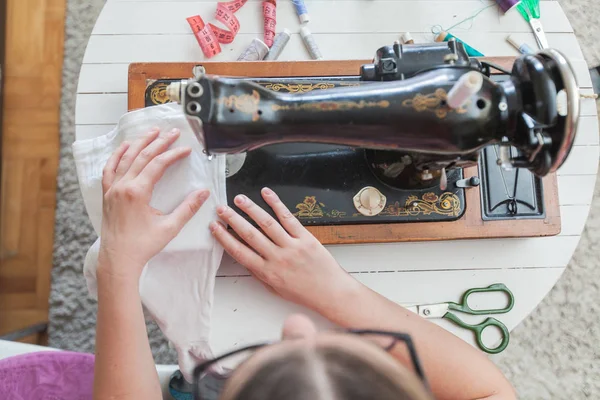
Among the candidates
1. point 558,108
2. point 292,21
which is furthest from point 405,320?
point 292,21

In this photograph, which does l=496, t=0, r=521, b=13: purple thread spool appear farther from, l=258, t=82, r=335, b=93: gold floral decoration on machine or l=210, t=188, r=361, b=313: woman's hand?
l=210, t=188, r=361, b=313: woman's hand

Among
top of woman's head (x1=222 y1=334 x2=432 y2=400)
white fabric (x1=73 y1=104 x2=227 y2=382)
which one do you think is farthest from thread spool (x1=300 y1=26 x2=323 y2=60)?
top of woman's head (x1=222 y1=334 x2=432 y2=400)

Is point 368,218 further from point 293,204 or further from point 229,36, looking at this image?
point 229,36

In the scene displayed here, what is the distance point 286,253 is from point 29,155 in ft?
3.36

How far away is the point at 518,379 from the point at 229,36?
1.27m

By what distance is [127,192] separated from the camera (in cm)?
80

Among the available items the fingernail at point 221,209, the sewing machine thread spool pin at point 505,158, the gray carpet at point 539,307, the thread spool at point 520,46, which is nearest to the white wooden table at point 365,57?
the thread spool at point 520,46

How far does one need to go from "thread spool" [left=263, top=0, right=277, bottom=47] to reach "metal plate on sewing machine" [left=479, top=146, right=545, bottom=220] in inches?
17.5

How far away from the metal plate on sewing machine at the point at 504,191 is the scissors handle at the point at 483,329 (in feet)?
0.61

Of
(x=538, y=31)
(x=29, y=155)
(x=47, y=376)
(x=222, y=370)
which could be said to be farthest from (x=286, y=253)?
(x=29, y=155)

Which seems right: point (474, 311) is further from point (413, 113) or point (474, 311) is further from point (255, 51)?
point (255, 51)

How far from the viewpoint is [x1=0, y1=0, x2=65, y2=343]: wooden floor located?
1.48m

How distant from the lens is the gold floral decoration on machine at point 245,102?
0.68 meters

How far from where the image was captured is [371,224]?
894mm
